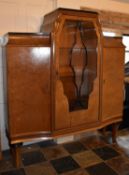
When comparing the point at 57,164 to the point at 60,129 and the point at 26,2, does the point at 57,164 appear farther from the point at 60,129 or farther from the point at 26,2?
the point at 26,2

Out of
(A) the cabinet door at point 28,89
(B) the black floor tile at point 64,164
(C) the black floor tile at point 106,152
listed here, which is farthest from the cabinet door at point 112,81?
(A) the cabinet door at point 28,89

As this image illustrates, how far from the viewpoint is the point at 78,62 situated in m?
2.53

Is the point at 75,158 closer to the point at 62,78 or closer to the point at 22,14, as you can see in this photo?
the point at 62,78

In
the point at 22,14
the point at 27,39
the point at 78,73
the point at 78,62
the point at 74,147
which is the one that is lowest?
the point at 74,147

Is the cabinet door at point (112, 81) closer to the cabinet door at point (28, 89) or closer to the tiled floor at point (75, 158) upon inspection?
the tiled floor at point (75, 158)

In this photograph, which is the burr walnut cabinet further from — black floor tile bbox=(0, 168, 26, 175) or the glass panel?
black floor tile bbox=(0, 168, 26, 175)

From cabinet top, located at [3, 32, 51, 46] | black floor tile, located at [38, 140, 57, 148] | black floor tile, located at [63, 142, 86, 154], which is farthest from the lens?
black floor tile, located at [38, 140, 57, 148]

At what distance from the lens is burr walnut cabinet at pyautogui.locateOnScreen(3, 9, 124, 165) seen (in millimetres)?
A: 2035

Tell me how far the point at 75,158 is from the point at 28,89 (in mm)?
1073

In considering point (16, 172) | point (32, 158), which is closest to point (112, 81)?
point (32, 158)

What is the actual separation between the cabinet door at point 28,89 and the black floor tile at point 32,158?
0.42 metres

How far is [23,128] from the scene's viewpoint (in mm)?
2127

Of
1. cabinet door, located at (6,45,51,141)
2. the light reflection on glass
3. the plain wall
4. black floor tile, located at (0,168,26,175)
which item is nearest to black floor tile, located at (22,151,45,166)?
black floor tile, located at (0,168,26,175)

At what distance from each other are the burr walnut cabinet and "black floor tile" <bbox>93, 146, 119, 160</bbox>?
386 millimetres
